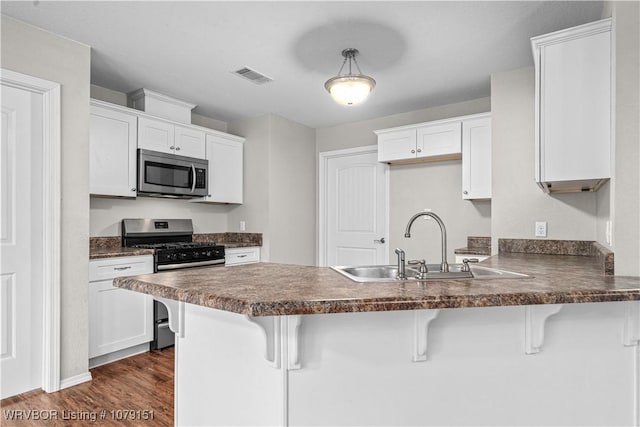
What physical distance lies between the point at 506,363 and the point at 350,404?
61 centimetres

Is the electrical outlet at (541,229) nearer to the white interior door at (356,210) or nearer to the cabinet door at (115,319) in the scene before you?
the white interior door at (356,210)

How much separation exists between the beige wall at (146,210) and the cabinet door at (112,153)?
1.03ft

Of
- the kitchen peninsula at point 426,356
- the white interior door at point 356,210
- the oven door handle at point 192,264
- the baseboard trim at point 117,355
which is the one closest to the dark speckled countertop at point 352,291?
the kitchen peninsula at point 426,356

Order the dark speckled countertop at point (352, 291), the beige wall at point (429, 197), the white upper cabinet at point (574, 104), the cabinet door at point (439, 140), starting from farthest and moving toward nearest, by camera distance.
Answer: the beige wall at point (429, 197)
the cabinet door at point (439, 140)
the white upper cabinet at point (574, 104)
the dark speckled countertop at point (352, 291)

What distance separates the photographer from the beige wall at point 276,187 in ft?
14.3

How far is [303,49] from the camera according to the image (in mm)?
2744

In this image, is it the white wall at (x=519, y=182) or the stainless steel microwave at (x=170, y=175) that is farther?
the stainless steel microwave at (x=170, y=175)

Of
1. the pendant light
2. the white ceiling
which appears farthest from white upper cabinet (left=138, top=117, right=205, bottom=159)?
the pendant light

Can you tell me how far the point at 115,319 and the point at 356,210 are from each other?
294cm

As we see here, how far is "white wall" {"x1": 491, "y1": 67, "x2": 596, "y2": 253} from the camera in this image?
2777 millimetres

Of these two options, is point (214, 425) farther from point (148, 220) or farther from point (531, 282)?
point (148, 220)

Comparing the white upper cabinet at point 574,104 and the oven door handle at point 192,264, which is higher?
the white upper cabinet at point 574,104

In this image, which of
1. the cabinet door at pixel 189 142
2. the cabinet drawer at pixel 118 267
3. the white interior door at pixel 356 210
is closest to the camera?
the cabinet drawer at pixel 118 267

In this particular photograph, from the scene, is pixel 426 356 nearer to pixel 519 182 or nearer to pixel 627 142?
pixel 627 142
